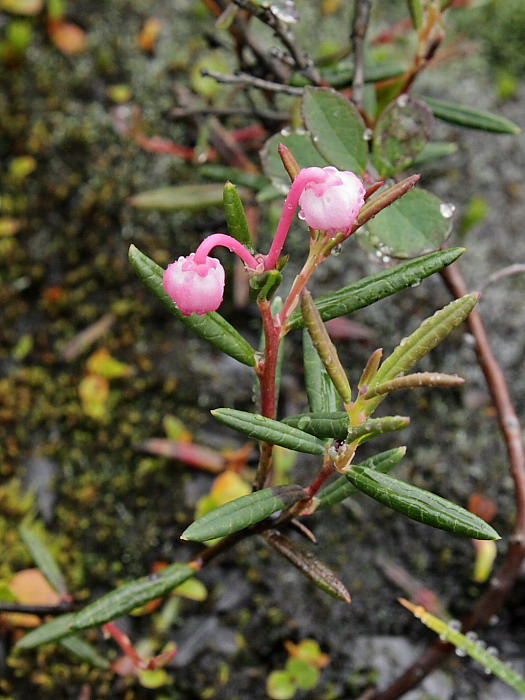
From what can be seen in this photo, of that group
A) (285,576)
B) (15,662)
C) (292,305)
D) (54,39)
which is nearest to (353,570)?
(285,576)

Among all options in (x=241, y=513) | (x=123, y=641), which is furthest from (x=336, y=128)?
(x=123, y=641)

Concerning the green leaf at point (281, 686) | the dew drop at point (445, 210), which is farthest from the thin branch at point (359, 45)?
the green leaf at point (281, 686)

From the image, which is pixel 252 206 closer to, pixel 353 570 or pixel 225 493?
pixel 225 493

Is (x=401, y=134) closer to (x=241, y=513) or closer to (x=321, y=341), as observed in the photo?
(x=321, y=341)

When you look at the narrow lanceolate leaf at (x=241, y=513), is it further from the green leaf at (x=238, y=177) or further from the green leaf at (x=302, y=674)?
the green leaf at (x=238, y=177)

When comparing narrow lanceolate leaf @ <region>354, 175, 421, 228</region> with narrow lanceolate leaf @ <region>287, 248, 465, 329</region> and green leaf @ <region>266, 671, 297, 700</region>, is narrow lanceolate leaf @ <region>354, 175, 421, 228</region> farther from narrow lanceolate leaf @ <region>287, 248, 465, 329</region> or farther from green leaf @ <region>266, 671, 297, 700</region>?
green leaf @ <region>266, 671, 297, 700</region>

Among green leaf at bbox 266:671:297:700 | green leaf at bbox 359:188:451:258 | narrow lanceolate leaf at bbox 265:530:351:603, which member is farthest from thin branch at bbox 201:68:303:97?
green leaf at bbox 266:671:297:700
